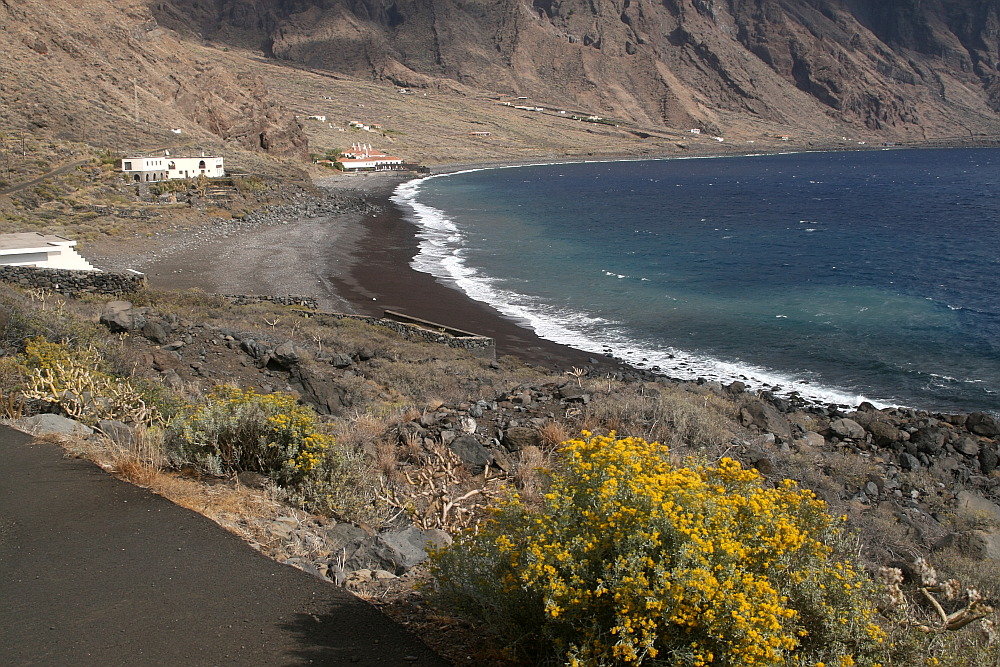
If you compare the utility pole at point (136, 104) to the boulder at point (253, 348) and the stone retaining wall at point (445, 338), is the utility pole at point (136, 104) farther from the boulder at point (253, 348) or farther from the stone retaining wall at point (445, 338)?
the boulder at point (253, 348)

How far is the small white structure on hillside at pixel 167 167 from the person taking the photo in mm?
42969

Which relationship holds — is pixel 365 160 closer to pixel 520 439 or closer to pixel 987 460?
pixel 987 460

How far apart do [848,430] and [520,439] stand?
7092mm

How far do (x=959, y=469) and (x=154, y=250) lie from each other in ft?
101

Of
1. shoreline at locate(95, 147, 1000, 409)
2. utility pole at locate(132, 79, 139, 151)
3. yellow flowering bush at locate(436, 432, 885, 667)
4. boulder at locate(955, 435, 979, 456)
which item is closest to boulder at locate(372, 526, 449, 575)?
yellow flowering bush at locate(436, 432, 885, 667)

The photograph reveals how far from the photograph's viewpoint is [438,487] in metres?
7.27

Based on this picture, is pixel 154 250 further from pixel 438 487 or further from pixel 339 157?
pixel 339 157

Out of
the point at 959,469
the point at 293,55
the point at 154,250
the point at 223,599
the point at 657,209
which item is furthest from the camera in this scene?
the point at 293,55

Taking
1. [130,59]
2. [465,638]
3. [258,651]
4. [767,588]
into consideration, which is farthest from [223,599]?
[130,59]

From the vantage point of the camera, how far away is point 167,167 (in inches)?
1764

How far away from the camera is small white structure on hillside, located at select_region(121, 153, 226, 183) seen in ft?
141

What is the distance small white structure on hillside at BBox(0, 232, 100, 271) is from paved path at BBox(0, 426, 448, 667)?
1832 centimetres

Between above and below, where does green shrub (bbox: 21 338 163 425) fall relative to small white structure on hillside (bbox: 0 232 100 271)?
above

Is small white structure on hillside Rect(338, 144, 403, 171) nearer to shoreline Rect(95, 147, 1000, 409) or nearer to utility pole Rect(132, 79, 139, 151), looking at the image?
utility pole Rect(132, 79, 139, 151)
